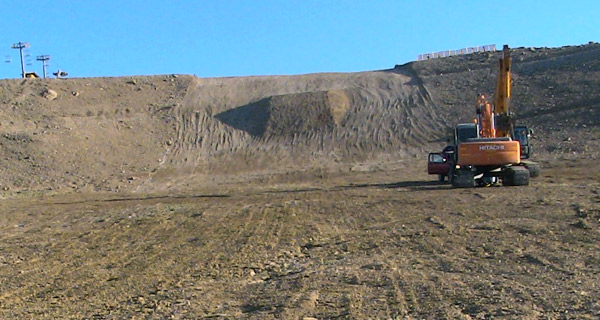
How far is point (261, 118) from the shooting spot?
50188mm

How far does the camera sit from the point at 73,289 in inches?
348

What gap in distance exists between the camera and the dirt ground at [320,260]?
718cm

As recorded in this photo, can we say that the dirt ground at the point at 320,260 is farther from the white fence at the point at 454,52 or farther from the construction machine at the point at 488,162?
the white fence at the point at 454,52

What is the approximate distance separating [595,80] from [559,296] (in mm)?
42955

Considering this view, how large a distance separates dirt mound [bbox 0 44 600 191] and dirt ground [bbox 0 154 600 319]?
19.2 meters

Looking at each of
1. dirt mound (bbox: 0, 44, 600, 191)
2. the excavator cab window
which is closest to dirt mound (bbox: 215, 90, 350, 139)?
dirt mound (bbox: 0, 44, 600, 191)

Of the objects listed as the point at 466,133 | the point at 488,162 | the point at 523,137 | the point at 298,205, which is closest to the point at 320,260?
the point at 298,205

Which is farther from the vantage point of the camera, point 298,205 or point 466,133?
point 466,133

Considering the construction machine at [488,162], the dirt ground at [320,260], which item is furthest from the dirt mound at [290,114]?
Answer: the dirt ground at [320,260]

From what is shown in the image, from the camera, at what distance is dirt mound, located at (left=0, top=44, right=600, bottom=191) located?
39.7 meters

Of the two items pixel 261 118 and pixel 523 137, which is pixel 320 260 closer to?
pixel 523 137

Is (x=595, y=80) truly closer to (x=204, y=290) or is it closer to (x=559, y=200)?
(x=559, y=200)

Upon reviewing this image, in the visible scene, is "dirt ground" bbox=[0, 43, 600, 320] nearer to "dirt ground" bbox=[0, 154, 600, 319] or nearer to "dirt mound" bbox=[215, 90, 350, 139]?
"dirt ground" bbox=[0, 154, 600, 319]

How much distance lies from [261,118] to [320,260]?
133 ft
